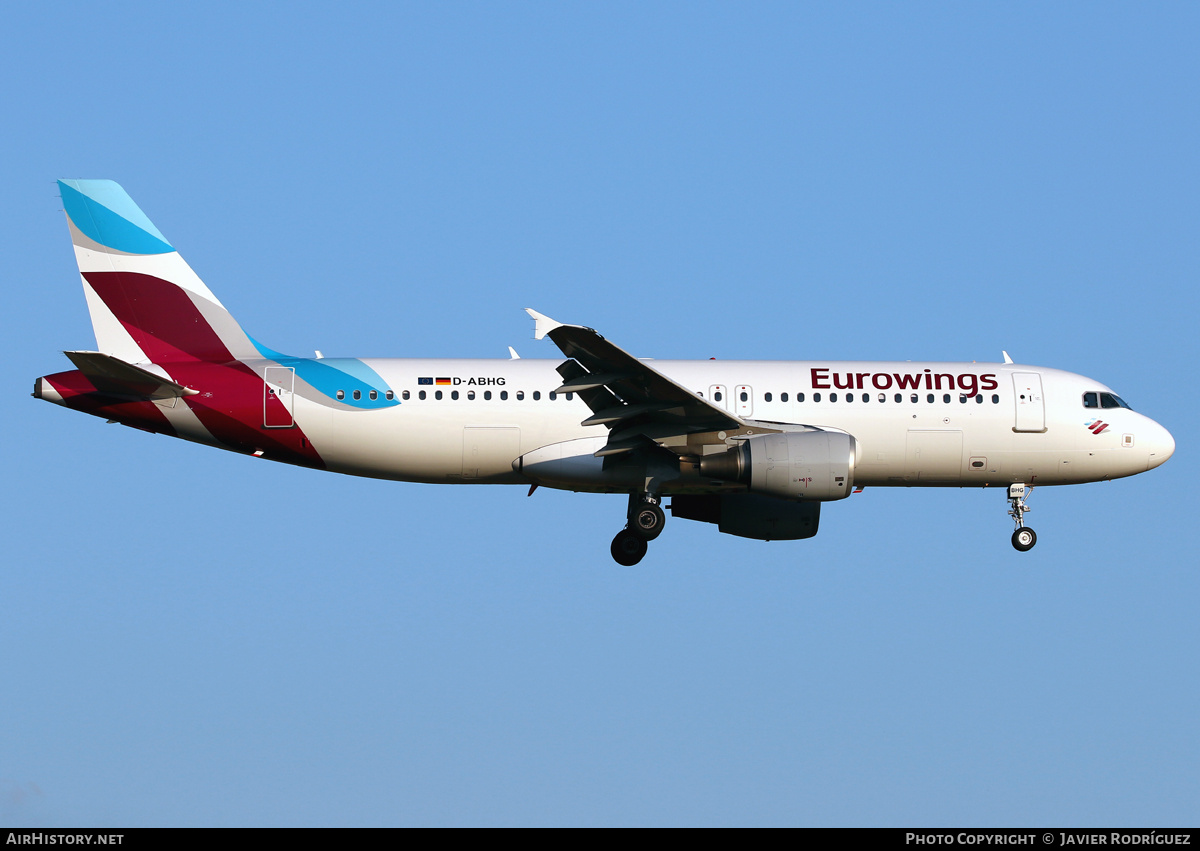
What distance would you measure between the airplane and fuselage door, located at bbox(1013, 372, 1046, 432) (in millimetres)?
41

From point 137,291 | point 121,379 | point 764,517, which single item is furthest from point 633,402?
point 137,291

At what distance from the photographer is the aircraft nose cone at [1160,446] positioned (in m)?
31.8

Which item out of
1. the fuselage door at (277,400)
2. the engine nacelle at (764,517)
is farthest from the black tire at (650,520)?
the fuselage door at (277,400)

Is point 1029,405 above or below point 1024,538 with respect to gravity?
above

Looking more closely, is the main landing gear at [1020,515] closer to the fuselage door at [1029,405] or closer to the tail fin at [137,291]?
the fuselage door at [1029,405]

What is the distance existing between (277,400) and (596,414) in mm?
6689

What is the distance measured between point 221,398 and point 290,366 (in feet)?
5.34

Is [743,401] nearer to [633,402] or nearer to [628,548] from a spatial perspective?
[633,402]

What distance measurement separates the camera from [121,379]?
2833 cm

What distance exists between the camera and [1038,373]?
31.8 meters

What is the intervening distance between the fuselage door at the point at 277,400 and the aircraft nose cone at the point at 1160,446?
19.2 metres

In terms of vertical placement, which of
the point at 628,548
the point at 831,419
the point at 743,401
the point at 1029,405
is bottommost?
the point at 628,548

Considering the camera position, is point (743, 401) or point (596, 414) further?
point (743, 401)

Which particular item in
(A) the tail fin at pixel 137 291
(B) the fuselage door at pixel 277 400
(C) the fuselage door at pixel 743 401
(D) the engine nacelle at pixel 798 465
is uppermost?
(A) the tail fin at pixel 137 291
